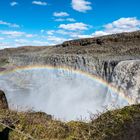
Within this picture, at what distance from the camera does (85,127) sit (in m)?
8.58

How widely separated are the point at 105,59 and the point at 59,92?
939 centimetres

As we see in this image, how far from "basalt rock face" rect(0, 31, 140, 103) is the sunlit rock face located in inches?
64.5

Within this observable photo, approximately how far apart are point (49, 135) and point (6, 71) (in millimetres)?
78584

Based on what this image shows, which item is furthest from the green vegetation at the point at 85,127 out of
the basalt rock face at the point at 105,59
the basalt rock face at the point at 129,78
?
the basalt rock face at the point at 105,59

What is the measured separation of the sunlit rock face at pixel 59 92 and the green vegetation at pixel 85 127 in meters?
20.8

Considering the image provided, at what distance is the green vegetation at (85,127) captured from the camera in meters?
7.41

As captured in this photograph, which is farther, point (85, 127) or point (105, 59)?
point (105, 59)

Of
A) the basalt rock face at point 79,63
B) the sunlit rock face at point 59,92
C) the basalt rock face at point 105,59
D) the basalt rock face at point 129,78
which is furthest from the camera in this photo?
the basalt rock face at point 79,63

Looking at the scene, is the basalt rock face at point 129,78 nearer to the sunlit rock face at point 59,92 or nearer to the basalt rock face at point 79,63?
the sunlit rock face at point 59,92

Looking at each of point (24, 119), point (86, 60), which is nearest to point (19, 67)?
point (86, 60)

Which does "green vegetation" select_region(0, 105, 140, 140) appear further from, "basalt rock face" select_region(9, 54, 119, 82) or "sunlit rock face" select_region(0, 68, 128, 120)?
"basalt rock face" select_region(9, 54, 119, 82)

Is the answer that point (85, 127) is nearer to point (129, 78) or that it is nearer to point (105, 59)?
point (129, 78)

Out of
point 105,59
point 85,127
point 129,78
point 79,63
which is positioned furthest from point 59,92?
point 85,127

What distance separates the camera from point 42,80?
2734 inches
